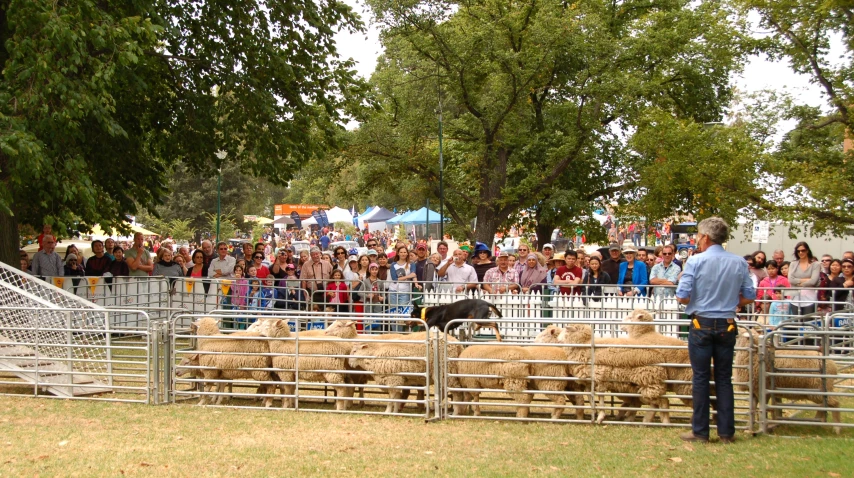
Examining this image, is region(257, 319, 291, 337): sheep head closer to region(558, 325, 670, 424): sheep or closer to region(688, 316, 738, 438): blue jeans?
region(558, 325, 670, 424): sheep

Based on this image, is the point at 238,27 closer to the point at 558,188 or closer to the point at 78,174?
the point at 78,174

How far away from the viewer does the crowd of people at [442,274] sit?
52.1 feet

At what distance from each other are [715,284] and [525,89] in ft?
64.9

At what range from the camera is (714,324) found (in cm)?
829

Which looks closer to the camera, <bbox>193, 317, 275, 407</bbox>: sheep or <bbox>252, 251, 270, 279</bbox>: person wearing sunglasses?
<bbox>193, 317, 275, 407</bbox>: sheep

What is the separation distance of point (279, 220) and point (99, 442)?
7135 cm

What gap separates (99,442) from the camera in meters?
8.48

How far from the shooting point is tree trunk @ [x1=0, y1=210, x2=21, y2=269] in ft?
55.9

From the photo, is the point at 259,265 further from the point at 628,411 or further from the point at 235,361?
the point at 628,411

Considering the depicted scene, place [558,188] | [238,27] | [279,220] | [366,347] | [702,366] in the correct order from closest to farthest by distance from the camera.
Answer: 1. [702,366]
2. [366,347]
3. [238,27]
4. [558,188]
5. [279,220]

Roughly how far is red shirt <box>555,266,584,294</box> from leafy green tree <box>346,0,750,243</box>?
10.5 meters

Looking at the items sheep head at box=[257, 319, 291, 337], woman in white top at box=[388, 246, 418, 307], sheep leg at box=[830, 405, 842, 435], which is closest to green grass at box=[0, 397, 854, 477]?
sheep leg at box=[830, 405, 842, 435]

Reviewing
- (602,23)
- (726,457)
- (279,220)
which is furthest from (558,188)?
(279,220)

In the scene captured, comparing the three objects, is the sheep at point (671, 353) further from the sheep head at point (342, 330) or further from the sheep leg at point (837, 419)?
the sheep head at point (342, 330)
